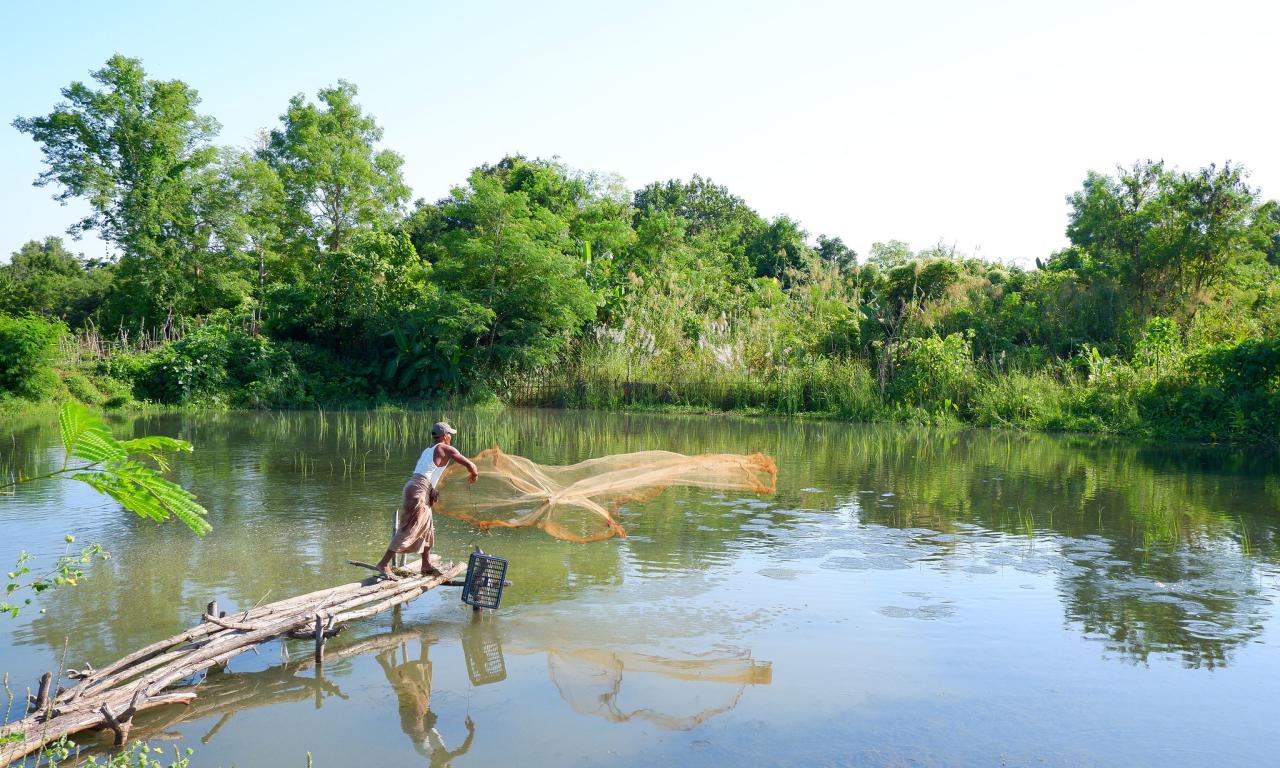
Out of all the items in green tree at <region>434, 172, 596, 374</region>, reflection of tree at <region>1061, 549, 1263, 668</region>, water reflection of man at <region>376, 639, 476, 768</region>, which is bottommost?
water reflection of man at <region>376, 639, 476, 768</region>

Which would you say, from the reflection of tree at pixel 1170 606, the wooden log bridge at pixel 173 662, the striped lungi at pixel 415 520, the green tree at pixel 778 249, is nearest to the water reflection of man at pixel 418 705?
the wooden log bridge at pixel 173 662

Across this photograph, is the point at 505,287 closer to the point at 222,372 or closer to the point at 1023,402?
the point at 222,372

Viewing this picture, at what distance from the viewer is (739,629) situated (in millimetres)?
6480

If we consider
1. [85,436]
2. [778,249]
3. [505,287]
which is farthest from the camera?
[778,249]

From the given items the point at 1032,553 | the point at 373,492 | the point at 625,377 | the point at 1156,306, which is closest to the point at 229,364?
the point at 625,377

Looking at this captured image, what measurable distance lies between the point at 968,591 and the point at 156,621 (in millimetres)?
6035

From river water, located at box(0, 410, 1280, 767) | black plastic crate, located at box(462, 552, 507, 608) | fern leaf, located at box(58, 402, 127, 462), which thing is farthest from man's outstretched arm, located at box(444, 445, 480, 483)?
fern leaf, located at box(58, 402, 127, 462)

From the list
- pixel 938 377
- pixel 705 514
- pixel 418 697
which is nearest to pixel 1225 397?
pixel 938 377

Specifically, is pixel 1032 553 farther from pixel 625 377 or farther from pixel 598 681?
pixel 625 377

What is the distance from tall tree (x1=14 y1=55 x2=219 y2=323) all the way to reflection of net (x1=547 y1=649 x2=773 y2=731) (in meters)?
30.2

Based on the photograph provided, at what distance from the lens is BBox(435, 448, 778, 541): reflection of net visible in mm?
7355

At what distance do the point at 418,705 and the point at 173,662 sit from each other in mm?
1271

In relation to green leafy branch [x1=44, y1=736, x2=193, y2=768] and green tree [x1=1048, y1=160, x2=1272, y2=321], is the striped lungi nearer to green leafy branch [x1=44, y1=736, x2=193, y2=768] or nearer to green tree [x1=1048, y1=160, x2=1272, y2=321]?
green leafy branch [x1=44, y1=736, x2=193, y2=768]

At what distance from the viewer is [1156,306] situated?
24438mm
